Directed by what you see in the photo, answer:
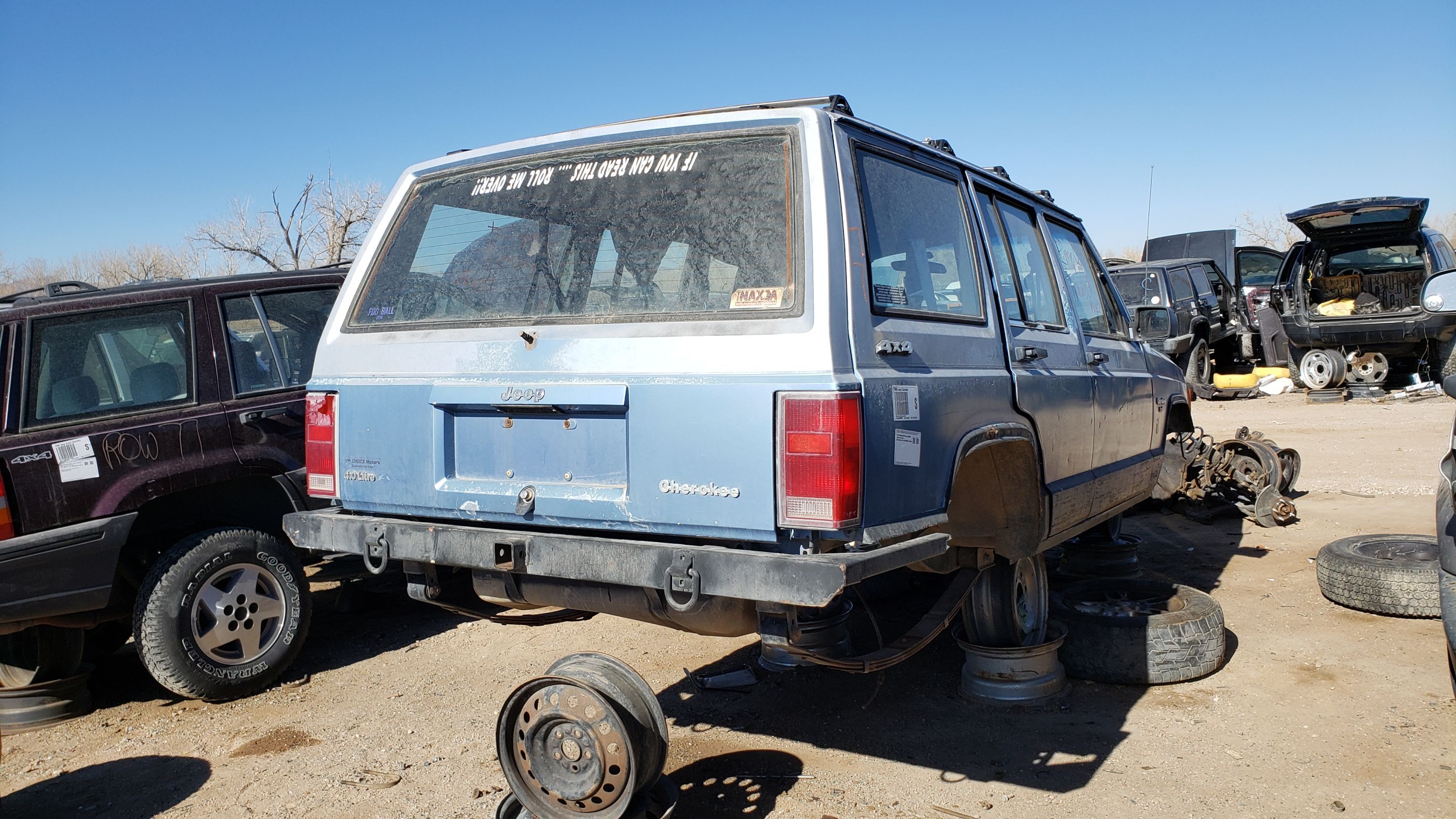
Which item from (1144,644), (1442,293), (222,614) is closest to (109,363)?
(222,614)

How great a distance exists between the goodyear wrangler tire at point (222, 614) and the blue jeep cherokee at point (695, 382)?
53.1 inches

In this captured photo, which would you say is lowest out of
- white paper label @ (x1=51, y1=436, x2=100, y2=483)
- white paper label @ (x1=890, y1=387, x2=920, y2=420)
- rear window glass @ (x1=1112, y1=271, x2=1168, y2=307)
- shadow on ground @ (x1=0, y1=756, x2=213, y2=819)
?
shadow on ground @ (x1=0, y1=756, x2=213, y2=819)

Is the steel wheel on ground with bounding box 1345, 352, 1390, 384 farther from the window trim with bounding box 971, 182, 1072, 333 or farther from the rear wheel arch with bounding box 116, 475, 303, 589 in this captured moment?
the rear wheel arch with bounding box 116, 475, 303, 589

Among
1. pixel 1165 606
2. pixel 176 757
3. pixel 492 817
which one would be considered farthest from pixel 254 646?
pixel 1165 606

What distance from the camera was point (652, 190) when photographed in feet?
10.6

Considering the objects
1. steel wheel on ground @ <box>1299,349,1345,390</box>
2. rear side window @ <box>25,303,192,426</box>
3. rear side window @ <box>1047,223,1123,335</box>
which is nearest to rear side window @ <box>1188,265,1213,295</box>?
steel wheel on ground @ <box>1299,349,1345,390</box>

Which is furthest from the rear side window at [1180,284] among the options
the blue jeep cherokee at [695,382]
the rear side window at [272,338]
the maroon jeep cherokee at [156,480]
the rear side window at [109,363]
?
the rear side window at [109,363]

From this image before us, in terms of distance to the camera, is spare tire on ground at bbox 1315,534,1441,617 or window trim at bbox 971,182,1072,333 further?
spare tire on ground at bbox 1315,534,1441,617

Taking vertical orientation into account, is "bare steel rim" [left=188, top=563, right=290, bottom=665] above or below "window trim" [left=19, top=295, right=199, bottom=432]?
below

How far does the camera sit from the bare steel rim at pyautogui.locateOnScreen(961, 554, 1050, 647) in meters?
4.15

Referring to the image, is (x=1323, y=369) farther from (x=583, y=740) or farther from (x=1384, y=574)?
(x=583, y=740)

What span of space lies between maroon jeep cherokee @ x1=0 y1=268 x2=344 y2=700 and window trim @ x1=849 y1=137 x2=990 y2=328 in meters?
3.39

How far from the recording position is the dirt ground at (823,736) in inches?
134

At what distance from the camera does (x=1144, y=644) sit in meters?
4.30
